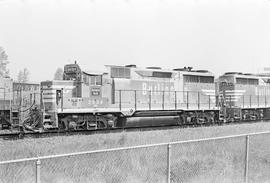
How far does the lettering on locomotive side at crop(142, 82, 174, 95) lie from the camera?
58.9 feet

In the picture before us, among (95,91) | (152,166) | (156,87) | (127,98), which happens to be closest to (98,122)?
(95,91)

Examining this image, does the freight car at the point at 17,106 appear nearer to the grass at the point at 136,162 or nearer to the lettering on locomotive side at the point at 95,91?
the lettering on locomotive side at the point at 95,91

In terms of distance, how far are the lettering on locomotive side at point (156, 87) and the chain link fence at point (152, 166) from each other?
28.8 ft

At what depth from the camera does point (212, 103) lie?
21.2 meters

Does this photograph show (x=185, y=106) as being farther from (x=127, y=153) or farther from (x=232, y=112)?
(x=127, y=153)

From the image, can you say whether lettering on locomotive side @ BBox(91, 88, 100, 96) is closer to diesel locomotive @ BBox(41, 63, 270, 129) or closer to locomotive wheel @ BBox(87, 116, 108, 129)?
diesel locomotive @ BBox(41, 63, 270, 129)

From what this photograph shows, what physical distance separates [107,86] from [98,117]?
5.35ft

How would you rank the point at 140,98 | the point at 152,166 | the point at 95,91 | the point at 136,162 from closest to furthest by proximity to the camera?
the point at 152,166, the point at 136,162, the point at 95,91, the point at 140,98

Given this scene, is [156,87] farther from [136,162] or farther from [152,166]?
[152,166]

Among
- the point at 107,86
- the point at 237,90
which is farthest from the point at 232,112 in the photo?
the point at 107,86

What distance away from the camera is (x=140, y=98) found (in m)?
17.7

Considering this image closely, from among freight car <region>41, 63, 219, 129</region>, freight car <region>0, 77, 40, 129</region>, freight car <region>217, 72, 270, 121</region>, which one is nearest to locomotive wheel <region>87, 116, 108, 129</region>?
freight car <region>41, 63, 219, 129</region>

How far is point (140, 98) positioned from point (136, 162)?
1039 cm

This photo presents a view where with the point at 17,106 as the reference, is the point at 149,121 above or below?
below
